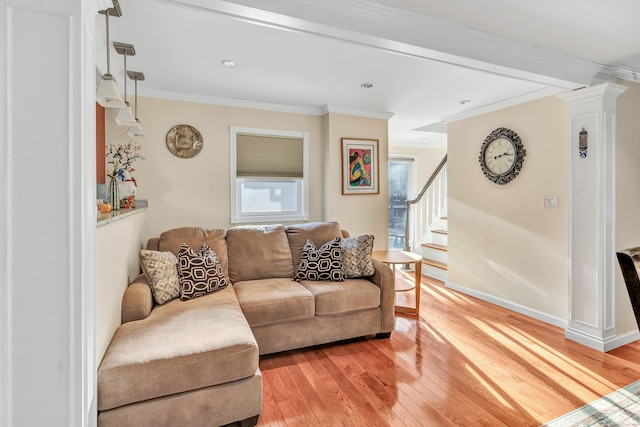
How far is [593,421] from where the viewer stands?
186cm

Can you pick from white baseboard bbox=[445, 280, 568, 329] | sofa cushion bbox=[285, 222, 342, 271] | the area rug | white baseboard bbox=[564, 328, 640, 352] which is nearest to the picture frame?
sofa cushion bbox=[285, 222, 342, 271]

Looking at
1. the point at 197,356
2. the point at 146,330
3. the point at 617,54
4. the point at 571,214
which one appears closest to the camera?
the point at 197,356

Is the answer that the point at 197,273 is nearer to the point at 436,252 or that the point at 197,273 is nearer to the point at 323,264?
the point at 323,264

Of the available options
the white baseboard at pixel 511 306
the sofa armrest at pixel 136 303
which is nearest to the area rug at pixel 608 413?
the white baseboard at pixel 511 306

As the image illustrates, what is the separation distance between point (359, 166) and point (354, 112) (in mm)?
686

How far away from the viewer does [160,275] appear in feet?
8.19

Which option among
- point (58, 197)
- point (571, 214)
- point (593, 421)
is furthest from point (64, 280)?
point (571, 214)

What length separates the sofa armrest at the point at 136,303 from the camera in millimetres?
2180

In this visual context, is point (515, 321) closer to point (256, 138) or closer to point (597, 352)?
point (597, 352)

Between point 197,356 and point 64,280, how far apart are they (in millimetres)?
810

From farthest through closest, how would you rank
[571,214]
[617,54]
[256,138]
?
[256,138], [571,214], [617,54]

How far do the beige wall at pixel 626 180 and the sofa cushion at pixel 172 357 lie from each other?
3.23m

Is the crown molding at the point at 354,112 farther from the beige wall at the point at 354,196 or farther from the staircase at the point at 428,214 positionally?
the staircase at the point at 428,214

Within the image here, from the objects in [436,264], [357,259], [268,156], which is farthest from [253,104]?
[436,264]
